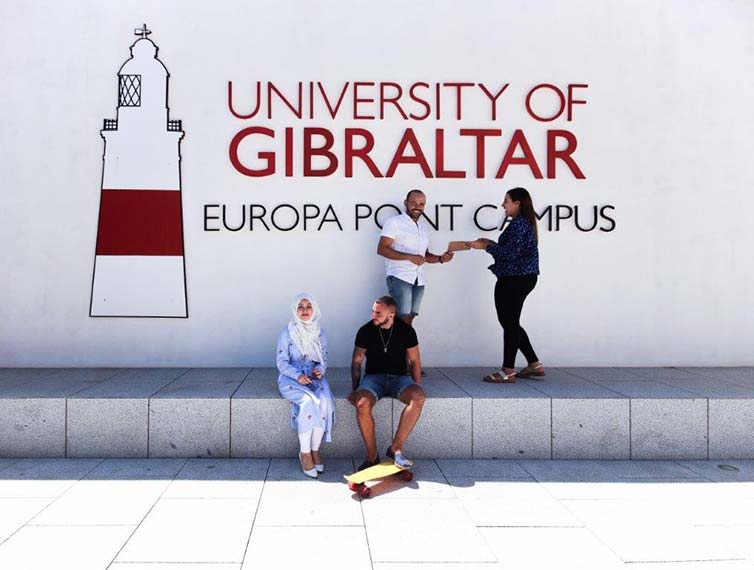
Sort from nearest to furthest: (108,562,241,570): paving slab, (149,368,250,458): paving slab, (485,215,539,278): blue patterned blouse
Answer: (108,562,241,570): paving slab < (149,368,250,458): paving slab < (485,215,539,278): blue patterned blouse

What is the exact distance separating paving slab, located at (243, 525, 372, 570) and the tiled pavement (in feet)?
0.03

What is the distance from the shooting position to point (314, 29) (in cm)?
577

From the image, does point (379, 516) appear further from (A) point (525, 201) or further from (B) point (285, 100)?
(B) point (285, 100)

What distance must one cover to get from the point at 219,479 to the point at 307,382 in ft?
2.97

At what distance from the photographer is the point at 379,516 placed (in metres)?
3.38

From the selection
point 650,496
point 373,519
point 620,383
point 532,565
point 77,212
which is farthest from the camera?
point 77,212

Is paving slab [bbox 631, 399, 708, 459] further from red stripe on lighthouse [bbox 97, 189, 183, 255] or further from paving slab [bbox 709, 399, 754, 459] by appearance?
red stripe on lighthouse [bbox 97, 189, 183, 255]

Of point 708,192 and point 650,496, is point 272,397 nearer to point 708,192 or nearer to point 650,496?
point 650,496

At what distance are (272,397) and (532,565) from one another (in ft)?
7.68

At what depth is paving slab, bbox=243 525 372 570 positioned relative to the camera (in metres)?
2.82

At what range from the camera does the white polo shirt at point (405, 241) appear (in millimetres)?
5160

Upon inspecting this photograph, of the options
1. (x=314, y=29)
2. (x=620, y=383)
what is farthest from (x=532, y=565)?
(x=314, y=29)

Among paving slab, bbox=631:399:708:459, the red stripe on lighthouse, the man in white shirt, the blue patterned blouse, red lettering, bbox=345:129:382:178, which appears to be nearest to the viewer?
paving slab, bbox=631:399:708:459

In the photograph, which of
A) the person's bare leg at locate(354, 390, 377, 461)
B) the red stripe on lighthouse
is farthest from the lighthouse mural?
the person's bare leg at locate(354, 390, 377, 461)
